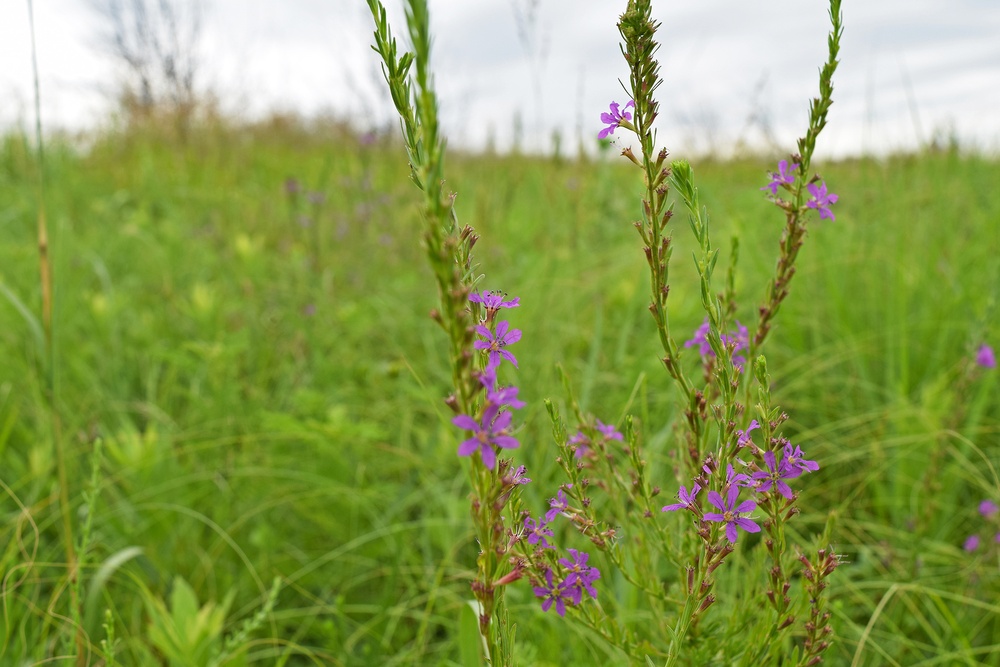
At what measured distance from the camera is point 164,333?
4.25 m

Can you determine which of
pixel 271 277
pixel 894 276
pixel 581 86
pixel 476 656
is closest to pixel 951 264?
pixel 894 276

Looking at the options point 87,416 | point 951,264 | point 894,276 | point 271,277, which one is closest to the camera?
point 87,416

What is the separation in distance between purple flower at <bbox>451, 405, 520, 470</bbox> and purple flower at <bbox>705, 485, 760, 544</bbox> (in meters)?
0.39

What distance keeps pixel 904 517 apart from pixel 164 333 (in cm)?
385

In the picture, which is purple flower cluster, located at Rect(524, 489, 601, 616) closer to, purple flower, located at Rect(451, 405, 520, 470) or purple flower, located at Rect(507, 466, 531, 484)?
purple flower, located at Rect(507, 466, 531, 484)

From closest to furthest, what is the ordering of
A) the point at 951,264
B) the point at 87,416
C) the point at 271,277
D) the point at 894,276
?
the point at 87,416 < the point at 894,276 < the point at 951,264 < the point at 271,277

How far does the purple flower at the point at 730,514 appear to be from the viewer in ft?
3.55

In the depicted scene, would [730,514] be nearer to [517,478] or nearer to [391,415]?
[517,478]

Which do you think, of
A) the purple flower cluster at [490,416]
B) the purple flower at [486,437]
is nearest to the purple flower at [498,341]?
the purple flower cluster at [490,416]

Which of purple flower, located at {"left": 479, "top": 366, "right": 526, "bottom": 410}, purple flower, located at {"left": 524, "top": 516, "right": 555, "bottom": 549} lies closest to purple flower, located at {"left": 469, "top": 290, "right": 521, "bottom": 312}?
purple flower, located at {"left": 479, "top": 366, "right": 526, "bottom": 410}

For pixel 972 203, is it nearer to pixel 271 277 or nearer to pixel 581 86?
pixel 581 86

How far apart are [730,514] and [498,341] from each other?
44 cm

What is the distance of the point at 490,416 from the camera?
85cm

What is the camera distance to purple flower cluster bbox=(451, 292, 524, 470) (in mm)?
818
